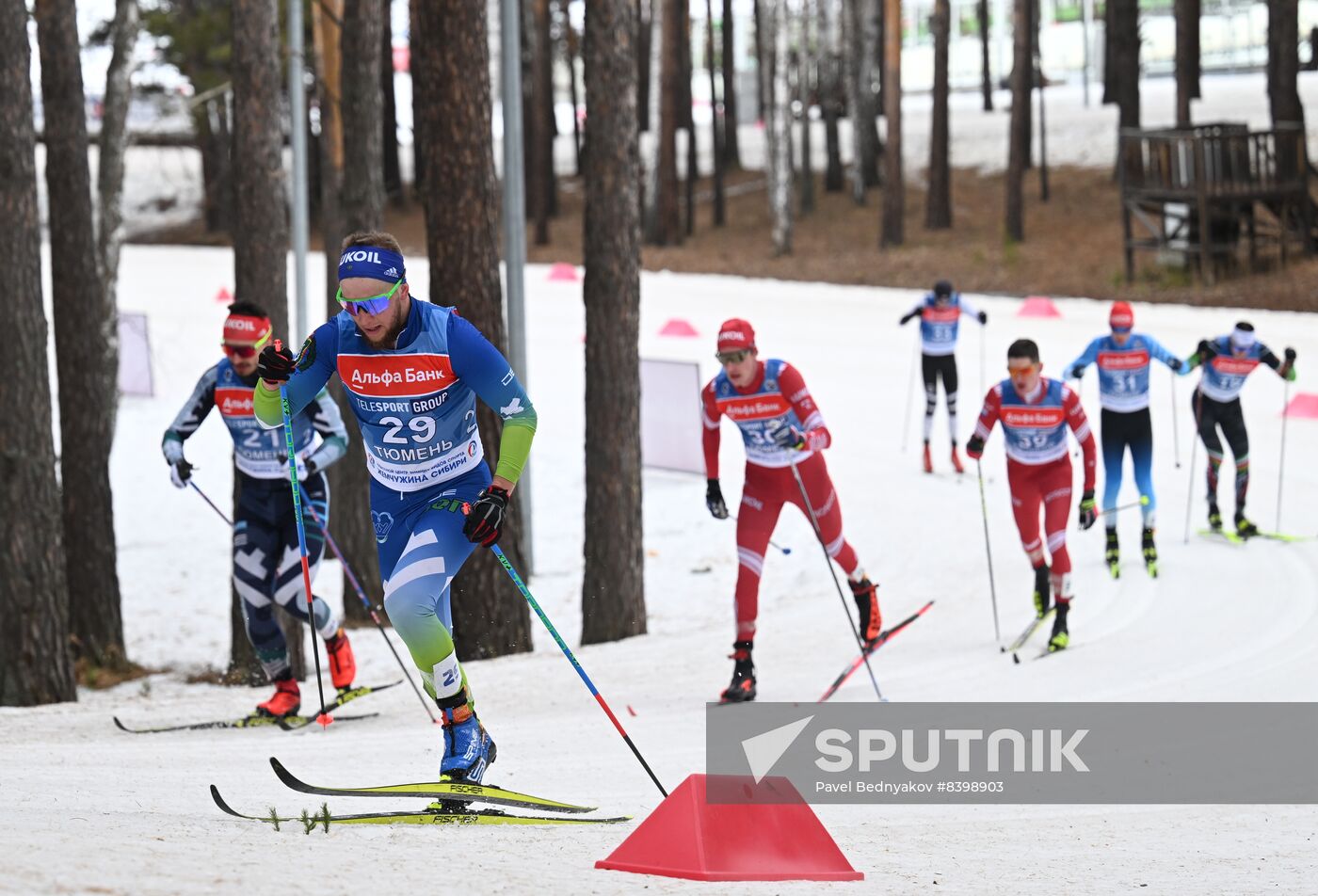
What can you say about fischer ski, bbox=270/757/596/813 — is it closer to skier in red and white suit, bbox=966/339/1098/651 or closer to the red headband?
the red headband

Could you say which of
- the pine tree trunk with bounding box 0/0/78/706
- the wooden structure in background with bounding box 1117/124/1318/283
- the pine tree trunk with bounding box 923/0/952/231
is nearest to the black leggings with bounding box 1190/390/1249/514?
the pine tree trunk with bounding box 0/0/78/706

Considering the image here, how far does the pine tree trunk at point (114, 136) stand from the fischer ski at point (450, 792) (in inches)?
467

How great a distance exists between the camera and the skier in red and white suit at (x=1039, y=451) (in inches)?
435

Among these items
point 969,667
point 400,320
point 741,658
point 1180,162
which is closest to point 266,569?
point 741,658

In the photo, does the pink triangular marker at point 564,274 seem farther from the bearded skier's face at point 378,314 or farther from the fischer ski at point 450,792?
the fischer ski at point 450,792

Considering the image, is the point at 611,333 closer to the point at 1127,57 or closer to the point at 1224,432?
the point at 1224,432

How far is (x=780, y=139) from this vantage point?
3756cm

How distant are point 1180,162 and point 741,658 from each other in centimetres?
2128

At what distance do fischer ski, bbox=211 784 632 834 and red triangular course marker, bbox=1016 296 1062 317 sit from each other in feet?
68.4

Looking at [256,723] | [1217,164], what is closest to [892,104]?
[1217,164]

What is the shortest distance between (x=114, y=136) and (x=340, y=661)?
995 centimetres

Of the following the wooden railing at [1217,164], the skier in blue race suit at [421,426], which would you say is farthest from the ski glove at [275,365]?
the wooden railing at [1217,164]

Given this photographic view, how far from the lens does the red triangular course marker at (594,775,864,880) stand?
221 inches

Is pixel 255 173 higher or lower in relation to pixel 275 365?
higher
